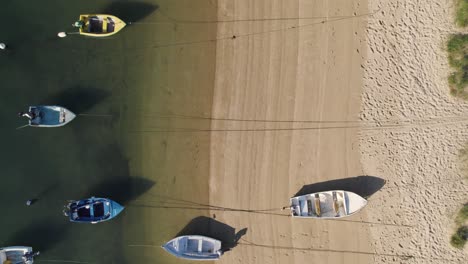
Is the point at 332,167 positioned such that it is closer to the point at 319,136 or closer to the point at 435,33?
the point at 319,136

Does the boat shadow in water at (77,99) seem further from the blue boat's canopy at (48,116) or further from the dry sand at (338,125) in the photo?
the dry sand at (338,125)

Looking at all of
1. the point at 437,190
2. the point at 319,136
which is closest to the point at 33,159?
the point at 319,136

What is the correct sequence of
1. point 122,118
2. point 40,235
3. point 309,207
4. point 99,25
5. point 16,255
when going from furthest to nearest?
point 122,118 < point 40,235 < point 99,25 < point 309,207 < point 16,255

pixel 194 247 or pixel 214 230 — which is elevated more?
pixel 214 230

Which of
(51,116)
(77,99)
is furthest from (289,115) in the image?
(51,116)

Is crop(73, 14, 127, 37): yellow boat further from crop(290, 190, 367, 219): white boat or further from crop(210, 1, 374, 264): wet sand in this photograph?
crop(290, 190, 367, 219): white boat

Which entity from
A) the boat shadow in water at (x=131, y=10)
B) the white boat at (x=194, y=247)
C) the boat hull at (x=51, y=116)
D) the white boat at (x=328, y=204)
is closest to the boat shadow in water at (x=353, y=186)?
the white boat at (x=328, y=204)

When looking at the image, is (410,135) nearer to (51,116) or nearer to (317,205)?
(317,205)
